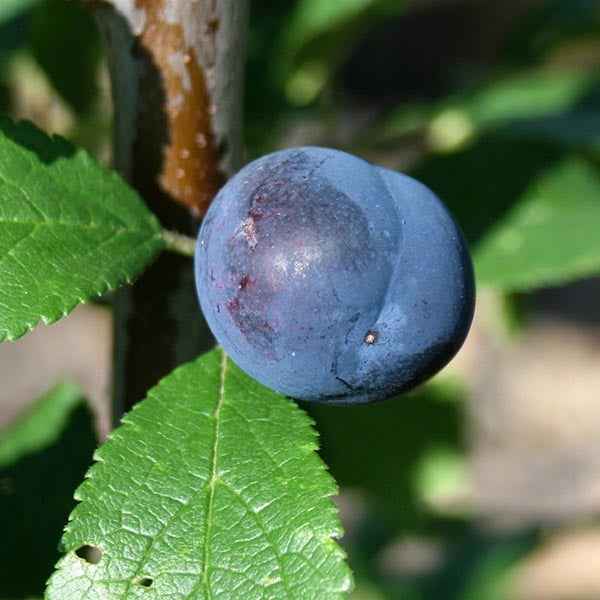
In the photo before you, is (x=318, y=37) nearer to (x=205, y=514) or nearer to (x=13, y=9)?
(x=13, y=9)


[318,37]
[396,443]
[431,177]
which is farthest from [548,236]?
[396,443]

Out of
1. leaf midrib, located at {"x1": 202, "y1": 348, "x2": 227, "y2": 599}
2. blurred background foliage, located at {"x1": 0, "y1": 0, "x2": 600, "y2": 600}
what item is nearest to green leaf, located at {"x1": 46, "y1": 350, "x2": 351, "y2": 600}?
leaf midrib, located at {"x1": 202, "y1": 348, "x2": 227, "y2": 599}

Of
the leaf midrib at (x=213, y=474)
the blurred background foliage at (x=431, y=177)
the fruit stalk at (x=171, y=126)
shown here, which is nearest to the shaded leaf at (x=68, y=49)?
the blurred background foliage at (x=431, y=177)

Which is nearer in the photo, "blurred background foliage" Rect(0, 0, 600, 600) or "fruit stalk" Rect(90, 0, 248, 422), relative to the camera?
"fruit stalk" Rect(90, 0, 248, 422)

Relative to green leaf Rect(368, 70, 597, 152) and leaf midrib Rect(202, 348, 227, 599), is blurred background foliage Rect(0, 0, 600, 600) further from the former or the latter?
leaf midrib Rect(202, 348, 227, 599)

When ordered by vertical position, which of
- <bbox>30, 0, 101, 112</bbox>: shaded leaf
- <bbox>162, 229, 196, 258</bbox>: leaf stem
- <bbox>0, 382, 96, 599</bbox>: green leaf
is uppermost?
<bbox>30, 0, 101, 112</bbox>: shaded leaf

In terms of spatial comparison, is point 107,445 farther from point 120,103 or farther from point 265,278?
point 120,103
